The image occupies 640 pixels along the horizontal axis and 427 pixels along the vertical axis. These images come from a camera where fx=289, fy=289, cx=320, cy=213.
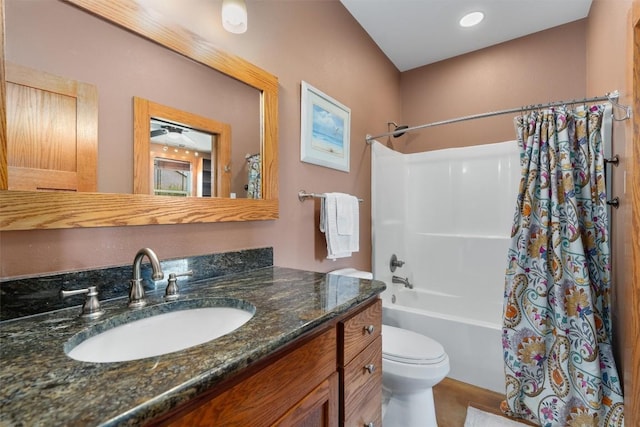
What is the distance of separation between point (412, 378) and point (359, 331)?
0.73 meters

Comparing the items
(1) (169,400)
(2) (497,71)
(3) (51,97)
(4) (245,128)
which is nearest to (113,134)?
(3) (51,97)

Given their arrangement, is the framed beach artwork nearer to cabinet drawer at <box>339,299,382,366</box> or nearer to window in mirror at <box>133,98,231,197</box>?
window in mirror at <box>133,98,231,197</box>

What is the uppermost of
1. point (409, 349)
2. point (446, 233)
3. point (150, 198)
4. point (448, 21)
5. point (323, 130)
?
point (448, 21)

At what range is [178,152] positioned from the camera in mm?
1065

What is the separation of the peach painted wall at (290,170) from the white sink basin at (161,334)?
245 mm

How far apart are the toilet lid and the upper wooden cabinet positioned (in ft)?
4.82

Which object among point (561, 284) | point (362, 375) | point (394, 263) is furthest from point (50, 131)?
point (394, 263)

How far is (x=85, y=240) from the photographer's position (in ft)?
2.72

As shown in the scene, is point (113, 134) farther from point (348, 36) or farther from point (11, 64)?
point (348, 36)

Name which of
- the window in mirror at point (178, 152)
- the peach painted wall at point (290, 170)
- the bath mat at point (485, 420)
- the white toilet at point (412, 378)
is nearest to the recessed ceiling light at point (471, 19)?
the peach painted wall at point (290, 170)

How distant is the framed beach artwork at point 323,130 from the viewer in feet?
5.34

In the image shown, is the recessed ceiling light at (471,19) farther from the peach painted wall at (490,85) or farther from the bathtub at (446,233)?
the bathtub at (446,233)

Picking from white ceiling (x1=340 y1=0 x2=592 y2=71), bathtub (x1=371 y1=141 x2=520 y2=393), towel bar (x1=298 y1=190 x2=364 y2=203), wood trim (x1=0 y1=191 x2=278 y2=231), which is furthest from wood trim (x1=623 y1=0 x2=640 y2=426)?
wood trim (x1=0 y1=191 x2=278 y2=231)

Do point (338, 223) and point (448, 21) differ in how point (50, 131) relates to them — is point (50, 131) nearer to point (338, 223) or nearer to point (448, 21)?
point (338, 223)
